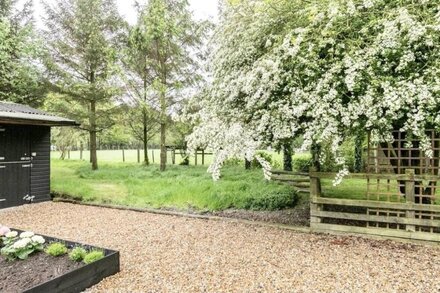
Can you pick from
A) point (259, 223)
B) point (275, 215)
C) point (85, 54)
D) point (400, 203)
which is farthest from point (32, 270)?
point (85, 54)

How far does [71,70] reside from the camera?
16125mm

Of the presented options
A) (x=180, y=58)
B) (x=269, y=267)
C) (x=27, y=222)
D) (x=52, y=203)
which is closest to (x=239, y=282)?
(x=269, y=267)

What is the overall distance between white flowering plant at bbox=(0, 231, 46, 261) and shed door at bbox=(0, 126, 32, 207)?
4667 mm

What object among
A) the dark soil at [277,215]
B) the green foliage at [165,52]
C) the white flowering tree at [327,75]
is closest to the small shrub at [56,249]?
the white flowering tree at [327,75]

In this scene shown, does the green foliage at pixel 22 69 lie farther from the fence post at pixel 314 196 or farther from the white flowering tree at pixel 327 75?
the fence post at pixel 314 196

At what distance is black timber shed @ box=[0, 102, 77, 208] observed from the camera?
869 cm

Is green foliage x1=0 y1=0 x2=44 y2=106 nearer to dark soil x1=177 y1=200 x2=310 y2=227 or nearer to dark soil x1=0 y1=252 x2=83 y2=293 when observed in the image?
dark soil x1=177 y1=200 x2=310 y2=227

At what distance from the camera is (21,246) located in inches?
177

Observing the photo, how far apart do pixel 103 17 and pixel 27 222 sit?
38.5ft

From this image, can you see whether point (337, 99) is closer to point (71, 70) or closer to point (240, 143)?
point (240, 143)

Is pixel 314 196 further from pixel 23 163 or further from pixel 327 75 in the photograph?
pixel 23 163

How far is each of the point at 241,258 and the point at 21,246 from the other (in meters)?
3.01

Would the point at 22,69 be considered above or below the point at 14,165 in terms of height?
above

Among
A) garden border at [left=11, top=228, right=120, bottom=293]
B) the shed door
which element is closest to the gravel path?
garden border at [left=11, top=228, right=120, bottom=293]
